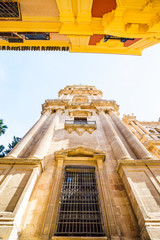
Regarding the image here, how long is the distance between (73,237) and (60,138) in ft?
23.5

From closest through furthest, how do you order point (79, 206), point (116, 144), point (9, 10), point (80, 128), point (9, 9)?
point (79, 206), point (9, 9), point (9, 10), point (116, 144), point (80, 128)

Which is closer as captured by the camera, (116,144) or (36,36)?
(36,36)

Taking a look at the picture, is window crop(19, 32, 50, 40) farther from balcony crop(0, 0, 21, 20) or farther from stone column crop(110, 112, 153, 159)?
stone column crop(110, 112, 153, 159)

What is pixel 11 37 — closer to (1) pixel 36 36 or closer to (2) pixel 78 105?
(1) pixel 36 36

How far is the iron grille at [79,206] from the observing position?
16.5 ft

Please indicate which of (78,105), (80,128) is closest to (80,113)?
(78,105)

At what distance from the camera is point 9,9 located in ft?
21.6

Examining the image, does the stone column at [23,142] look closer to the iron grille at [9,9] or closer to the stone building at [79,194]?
the stone building at [79,194]

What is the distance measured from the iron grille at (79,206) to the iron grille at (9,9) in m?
9.16

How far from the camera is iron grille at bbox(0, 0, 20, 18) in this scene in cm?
627

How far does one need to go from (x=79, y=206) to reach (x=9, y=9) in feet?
34.4

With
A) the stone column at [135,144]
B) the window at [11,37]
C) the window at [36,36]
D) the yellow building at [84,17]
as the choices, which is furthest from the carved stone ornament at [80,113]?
the window at [11,37]

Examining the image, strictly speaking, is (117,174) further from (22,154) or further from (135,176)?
(22,154)

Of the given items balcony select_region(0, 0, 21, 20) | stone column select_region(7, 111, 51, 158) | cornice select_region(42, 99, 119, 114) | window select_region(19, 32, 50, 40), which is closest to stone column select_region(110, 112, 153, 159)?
cornice select_region(42, 99, 119, 114)
